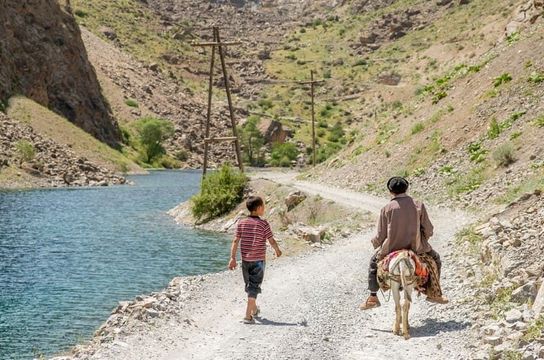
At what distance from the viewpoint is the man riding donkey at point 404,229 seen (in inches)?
468

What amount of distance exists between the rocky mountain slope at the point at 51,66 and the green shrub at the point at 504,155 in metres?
78.3

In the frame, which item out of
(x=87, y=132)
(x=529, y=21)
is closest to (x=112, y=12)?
(x=87, y=132)

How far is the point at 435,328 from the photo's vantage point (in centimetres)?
1209

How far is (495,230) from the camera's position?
16.8m

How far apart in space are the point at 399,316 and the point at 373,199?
2442 cm

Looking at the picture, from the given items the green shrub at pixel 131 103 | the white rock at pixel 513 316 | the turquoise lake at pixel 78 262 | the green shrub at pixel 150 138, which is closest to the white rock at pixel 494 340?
the white rock at pixel 513 316

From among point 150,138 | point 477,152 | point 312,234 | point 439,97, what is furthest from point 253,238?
point 150,138

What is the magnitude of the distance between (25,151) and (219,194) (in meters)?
43.4

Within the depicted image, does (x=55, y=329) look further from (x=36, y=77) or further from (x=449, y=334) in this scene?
(x=36, y=77)

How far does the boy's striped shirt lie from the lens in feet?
43.9

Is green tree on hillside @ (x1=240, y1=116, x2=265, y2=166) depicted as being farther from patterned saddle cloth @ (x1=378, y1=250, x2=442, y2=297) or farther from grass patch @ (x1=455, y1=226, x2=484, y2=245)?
patterned saddle cloth @ (x1=378, y1=250, x2=442, y2=297)

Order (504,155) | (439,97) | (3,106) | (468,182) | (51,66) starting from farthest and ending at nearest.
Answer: (51,66) < (3,106) < (439,97) < (468,182) < (504,155)

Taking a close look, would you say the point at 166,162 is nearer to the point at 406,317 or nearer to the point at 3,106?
the point at 3,106

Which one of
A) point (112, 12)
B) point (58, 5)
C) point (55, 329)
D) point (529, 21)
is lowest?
point (55, 329)
